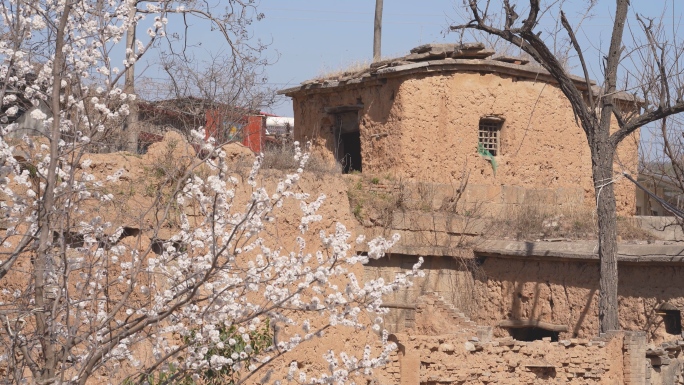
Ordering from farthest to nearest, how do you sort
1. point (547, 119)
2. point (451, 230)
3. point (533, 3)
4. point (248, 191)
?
point (547, 119) → point (451, 230) → point (533, 3) → point (248, 191)

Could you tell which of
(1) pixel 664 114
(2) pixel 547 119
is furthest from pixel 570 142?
(1) pixel 664 114

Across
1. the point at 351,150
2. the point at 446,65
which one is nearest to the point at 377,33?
the point at 351,150

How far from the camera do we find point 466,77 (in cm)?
1694

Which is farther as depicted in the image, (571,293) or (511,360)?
(571,293)

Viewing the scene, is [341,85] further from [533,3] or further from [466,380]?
[466,380]

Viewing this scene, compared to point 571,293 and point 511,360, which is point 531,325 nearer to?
point 571,293

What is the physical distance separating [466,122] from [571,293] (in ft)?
13.0

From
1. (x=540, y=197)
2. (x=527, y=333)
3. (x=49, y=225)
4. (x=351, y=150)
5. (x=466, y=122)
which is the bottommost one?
(x=527, y=333)

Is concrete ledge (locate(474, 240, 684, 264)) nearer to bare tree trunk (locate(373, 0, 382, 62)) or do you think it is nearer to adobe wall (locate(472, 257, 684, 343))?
adobe wall (locate(472, 257, 684, 343))

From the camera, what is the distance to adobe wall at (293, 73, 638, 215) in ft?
54.7

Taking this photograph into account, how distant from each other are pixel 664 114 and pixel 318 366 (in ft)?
19.3

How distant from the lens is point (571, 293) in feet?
47.0

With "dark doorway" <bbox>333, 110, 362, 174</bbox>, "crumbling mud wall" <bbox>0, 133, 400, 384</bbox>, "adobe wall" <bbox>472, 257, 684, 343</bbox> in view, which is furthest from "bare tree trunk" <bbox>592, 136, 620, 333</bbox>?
"dark doorway" <bbox>333, 110, 362, 174</bbox>

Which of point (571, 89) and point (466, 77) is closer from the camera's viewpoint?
point (571, 89)
